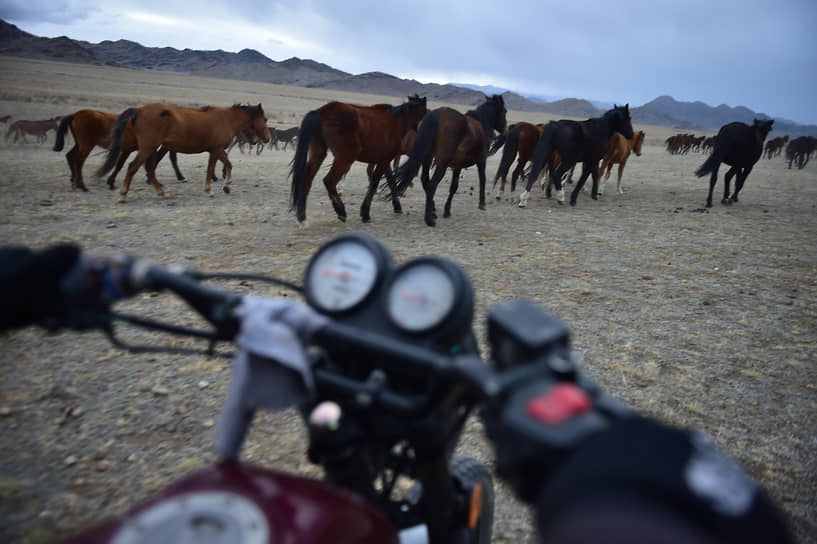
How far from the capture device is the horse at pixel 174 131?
8.88 m

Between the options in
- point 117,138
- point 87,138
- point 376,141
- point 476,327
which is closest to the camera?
point 476,327

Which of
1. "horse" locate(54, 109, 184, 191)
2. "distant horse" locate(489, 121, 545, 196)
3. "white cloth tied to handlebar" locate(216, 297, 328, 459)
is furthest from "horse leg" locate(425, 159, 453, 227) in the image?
"white cloth tied to handlebar" locate(216, 297, 328, 459)

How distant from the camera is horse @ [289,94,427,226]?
24.0 ft

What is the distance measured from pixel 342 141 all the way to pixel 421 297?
687cm

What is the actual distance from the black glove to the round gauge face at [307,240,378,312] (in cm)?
51

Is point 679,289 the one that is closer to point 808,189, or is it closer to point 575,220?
point 575,220

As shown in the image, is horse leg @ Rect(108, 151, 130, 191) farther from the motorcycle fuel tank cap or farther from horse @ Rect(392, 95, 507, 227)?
the motorcycle fuel tank cap

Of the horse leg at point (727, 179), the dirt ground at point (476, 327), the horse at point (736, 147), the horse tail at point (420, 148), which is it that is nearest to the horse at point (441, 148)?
the horse tail at point (420, 148)

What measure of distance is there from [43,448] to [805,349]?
564 centimetres

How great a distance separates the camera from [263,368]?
1015mm

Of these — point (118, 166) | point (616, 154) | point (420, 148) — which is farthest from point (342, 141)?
point (616, 154)

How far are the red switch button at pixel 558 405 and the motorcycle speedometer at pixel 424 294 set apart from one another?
0.41 m

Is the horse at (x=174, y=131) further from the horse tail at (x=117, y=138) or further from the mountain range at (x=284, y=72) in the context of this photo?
the mountain range at (x=284, y=72)

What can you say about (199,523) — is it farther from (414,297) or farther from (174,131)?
(174,131)
